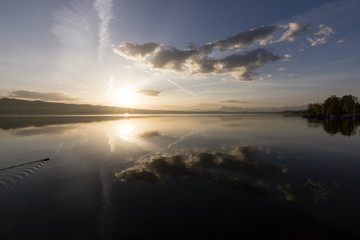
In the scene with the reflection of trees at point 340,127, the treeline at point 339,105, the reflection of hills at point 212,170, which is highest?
the treeline at point 339,105

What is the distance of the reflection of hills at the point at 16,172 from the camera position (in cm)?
1048

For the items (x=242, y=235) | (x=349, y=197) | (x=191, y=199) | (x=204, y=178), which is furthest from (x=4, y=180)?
(x=349, y=197)

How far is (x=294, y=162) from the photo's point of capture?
14266mm

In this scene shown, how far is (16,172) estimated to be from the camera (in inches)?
476

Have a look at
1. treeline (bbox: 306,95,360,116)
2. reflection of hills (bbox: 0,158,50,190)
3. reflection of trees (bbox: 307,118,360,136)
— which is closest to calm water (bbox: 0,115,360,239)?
reflection of hills (bbox: 0,158,50,190)

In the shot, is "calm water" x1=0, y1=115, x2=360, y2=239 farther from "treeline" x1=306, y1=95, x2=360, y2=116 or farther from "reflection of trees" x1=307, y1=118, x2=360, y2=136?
"treeline" x1=306, y1=95, x2=360, y2=116

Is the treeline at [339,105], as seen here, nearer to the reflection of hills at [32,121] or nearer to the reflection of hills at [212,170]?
the reflection of hills at [212,170]

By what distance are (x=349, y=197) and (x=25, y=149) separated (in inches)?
1139

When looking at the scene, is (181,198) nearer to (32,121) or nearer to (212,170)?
(212,170)

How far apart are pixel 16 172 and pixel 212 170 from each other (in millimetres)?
14770

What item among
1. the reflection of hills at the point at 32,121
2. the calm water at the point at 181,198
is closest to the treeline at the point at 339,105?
the calm water at the point at 181,198

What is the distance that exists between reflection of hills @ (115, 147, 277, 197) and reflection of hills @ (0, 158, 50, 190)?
6641 mm

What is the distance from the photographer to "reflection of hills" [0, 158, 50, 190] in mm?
10477

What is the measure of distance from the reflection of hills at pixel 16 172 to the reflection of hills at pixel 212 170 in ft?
21.8
